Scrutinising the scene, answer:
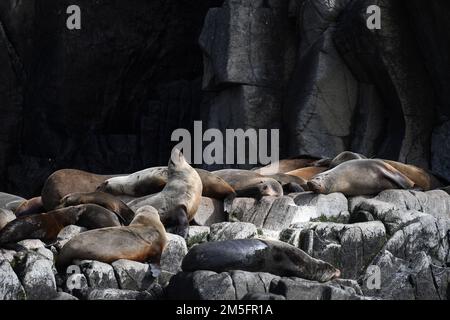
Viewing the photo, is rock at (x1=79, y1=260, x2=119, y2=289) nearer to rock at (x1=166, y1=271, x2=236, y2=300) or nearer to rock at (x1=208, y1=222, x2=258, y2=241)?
rock at (x1=166, y1=271, x2=236, y2=300)

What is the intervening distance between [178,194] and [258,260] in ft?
8.49

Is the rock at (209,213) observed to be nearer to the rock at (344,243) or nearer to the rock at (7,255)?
the rock at (344,243)

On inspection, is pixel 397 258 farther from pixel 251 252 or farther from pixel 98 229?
pixel 98 229

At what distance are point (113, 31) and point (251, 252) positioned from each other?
12.6 metres

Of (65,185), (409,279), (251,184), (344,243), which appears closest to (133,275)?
(344,243)

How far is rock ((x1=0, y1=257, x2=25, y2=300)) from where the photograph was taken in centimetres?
920

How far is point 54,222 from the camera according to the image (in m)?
11.1

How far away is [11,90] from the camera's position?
20703 millimetres

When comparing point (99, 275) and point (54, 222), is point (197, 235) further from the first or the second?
point (99, 275)

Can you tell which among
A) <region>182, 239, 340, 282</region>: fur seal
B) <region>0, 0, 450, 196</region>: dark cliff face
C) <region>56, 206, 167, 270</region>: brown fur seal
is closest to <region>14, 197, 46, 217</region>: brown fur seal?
<region>56, 206, 167, 270</region>: brown fur seal

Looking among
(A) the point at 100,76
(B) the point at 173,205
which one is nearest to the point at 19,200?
(B) the point at 173,205

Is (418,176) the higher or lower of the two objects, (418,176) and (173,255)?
the higher

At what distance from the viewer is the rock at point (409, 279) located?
33.8ft
